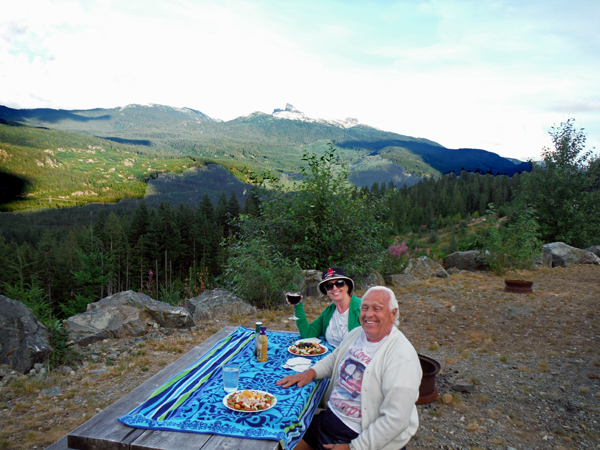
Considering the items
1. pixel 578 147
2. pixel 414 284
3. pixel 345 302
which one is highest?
pixel 578 147

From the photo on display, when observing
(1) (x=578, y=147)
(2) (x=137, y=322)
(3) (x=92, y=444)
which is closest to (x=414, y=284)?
(2) (x=137, y=322)

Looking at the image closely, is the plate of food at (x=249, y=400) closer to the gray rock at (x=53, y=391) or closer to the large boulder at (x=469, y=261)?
the gray rock at (x=53, y=391)

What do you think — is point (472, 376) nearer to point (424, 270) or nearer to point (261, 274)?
point (261, 274)

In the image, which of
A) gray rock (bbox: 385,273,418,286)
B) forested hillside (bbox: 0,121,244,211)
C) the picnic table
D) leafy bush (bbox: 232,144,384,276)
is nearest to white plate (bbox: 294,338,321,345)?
the picnic table

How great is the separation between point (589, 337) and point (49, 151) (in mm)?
169602

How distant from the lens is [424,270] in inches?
501

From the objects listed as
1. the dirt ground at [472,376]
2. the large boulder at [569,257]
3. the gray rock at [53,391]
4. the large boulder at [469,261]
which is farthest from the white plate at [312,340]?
the large boulder at [569,257]

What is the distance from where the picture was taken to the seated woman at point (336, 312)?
335 centimetres

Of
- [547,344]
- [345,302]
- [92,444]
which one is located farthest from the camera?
[547,344]

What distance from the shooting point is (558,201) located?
1908 cm

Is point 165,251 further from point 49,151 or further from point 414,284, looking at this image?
point 49,151

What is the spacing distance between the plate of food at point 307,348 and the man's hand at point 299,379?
494 mm

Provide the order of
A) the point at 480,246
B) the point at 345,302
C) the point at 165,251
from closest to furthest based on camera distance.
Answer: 1. the point at 345,302
2. the point at 480,246
3. the point at 165,251

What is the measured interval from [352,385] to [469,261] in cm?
1377
